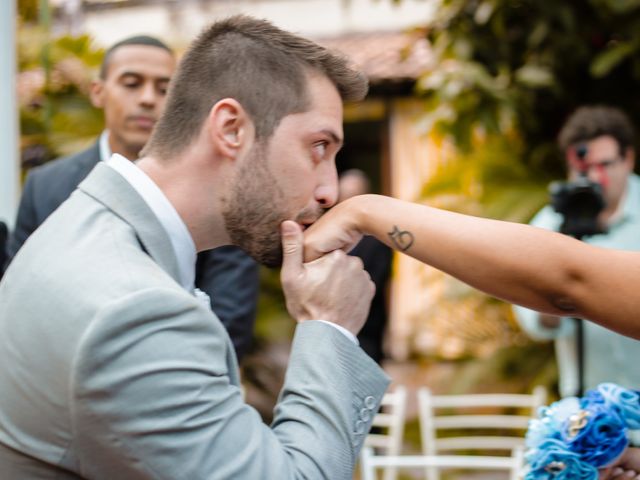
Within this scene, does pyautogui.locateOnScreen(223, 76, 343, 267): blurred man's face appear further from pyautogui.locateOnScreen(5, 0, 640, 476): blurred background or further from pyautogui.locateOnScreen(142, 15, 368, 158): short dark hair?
pyautogui.locateOnScreen(5, 0, 640, 476): blurred background

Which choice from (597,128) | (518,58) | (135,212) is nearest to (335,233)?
(135,212)

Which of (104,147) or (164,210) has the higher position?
(104,147)

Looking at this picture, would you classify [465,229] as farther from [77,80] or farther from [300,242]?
[77,80]

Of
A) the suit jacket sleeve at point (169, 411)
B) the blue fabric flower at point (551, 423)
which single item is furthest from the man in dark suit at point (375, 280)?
the suit jacket sleeve at point (169, 411)

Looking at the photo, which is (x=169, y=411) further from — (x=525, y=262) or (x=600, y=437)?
(x=600, y=437)

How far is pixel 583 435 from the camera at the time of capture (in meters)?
2.11

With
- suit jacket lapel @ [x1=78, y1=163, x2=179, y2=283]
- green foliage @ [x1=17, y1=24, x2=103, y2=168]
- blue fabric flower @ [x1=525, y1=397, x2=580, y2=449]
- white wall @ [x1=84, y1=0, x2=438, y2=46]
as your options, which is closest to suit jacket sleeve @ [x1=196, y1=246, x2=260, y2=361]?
blue fabric flower @ [x1=525, y1=397, x2=580, y2=449]

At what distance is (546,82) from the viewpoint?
628cm

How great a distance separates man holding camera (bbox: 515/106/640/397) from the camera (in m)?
3.90

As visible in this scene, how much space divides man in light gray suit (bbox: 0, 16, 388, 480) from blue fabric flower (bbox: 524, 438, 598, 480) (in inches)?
22.5

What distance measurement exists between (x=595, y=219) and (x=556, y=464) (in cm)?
205

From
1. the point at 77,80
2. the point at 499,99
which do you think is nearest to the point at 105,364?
the point at 499,99

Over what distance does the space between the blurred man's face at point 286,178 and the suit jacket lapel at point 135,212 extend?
0.18 metres

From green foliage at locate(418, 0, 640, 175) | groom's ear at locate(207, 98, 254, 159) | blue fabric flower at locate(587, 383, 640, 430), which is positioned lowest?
blue fabric flower at locate(587, 383, 640, 430)
